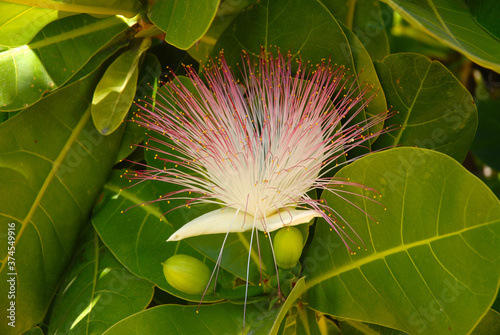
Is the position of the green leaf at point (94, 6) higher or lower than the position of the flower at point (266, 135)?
higher

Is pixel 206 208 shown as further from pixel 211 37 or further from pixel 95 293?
pixel 211 37

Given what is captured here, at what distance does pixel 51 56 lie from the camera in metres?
1.33

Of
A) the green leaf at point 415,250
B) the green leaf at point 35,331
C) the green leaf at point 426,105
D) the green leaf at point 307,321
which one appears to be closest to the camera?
the green leaf at point 415,250

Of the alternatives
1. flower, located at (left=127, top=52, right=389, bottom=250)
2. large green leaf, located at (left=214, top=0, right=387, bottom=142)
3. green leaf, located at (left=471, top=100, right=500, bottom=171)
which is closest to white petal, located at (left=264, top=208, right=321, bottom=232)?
flower, located at (left=127, top=52, right=389, bottom=250)

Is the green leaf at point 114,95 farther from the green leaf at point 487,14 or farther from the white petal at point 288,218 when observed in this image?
the green leaf at point 487,14

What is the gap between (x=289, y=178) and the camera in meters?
1.23

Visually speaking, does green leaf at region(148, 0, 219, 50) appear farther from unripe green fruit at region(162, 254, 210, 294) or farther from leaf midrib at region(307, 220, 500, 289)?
leaf midrib at region(307, 220, 500, 289)

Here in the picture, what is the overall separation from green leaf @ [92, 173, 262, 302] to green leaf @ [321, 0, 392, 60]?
0.72 metres

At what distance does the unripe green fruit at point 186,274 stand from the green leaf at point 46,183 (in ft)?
1.49

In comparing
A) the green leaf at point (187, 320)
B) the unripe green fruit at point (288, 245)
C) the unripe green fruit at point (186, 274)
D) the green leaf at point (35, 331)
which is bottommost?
the green leaf at point (35, 331)

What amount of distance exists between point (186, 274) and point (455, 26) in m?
0.81

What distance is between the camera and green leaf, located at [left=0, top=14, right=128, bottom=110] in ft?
4.29

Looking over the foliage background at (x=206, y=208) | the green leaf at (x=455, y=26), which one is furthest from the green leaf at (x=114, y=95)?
the green leaf at (x=455, y=26)

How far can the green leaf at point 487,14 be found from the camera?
1.16 meters
